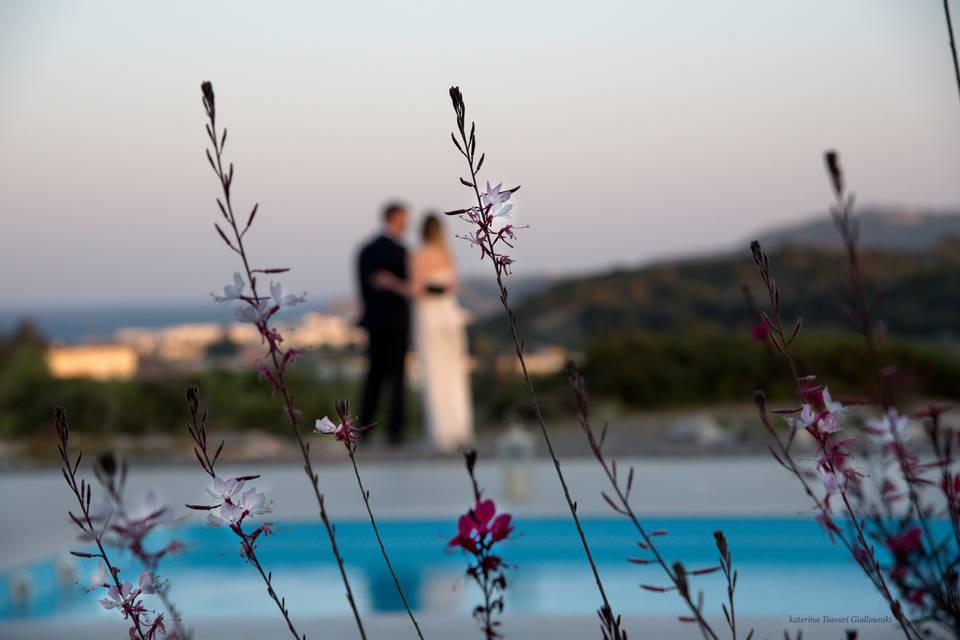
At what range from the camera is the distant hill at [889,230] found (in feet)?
45.4

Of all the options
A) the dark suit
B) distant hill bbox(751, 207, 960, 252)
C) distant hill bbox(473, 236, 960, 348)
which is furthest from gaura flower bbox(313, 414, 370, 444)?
distant hill bbox(751, 207, 960, 252)

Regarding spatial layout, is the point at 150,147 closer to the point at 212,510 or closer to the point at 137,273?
the point at 137,273

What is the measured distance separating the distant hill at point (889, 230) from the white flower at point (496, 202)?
537 inches

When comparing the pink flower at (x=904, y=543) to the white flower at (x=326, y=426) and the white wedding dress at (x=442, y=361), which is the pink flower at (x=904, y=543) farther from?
the white wedding dress at (x=442, y=361)

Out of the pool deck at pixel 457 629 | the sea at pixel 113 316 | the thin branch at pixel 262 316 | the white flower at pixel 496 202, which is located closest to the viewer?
the thin branch at pixel 262 316

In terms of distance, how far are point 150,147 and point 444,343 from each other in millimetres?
6702

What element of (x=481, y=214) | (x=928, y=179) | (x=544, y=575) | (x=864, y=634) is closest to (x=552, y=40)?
(x=928, y=179)

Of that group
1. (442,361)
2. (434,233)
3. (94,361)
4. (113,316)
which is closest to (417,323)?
(442,361)

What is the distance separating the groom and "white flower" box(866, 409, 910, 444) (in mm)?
5135

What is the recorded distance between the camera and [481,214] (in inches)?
30.5

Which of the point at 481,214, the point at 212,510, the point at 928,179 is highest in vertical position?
the point at 481,214

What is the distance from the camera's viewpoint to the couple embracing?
19.5 ft

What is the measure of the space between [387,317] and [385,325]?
0.05 metres

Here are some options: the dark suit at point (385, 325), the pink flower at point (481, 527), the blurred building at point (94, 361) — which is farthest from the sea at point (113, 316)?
the pink flower at point (481, 527)
